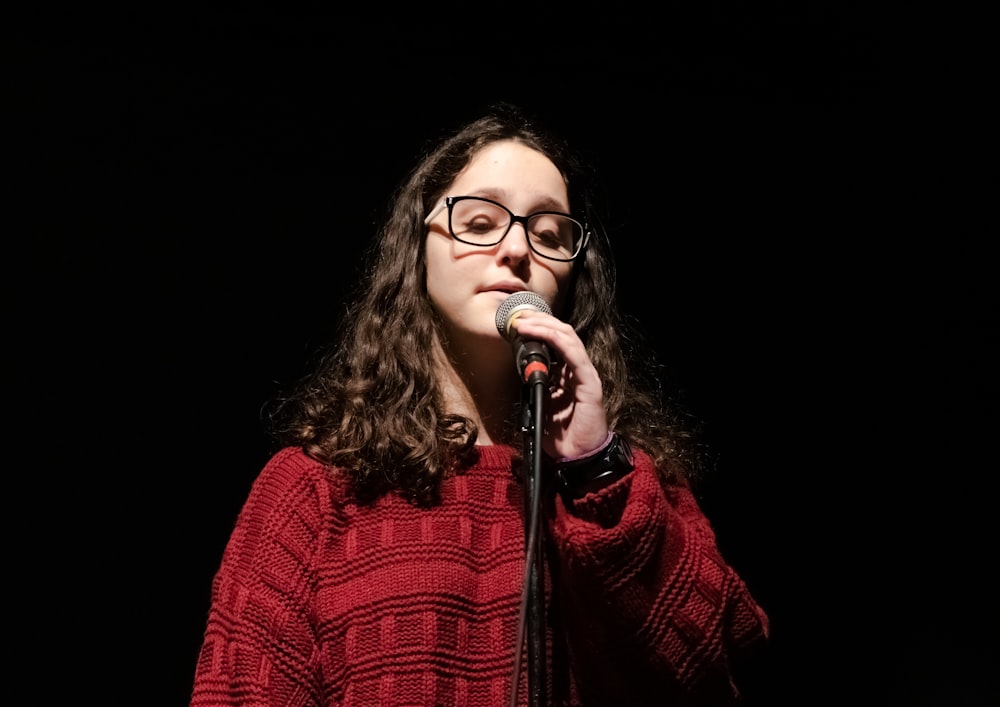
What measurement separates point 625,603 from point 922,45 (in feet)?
5.29

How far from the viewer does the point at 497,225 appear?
1.45 meters

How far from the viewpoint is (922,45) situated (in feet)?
6.88

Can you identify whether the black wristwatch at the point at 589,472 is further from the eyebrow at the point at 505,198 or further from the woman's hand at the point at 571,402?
the eyebrow at the point at 505,198

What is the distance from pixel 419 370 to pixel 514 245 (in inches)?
10.1

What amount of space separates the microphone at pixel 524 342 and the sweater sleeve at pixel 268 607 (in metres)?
0.38

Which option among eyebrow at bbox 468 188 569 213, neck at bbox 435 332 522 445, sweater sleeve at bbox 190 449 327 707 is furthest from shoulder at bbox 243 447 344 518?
eyebrow at bbox 468 188 569 213

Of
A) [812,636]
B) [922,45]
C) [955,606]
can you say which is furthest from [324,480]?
[922,45]

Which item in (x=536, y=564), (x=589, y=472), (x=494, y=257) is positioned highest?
(x=494, y=257)

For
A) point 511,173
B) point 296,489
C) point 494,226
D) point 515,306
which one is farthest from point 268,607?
point 511,173

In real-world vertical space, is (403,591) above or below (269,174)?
below

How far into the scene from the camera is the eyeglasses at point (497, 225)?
1.45m

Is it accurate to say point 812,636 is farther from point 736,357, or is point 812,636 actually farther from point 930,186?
point 930,186

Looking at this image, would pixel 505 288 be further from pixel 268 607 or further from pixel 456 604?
pixel 268 607

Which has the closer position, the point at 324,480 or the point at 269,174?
the point at 324,480
